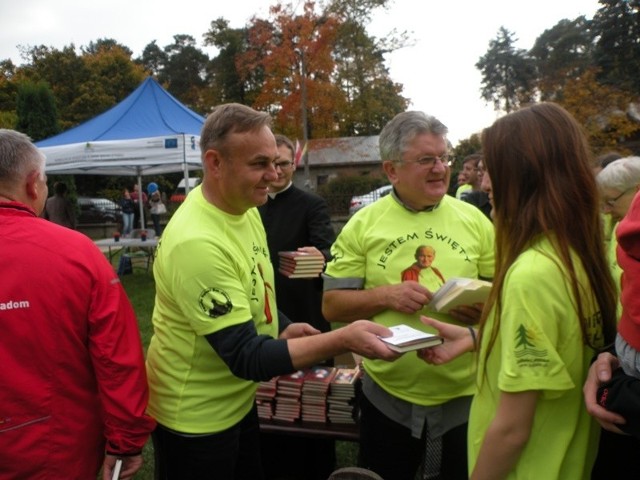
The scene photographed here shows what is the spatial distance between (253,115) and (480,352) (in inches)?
43.9

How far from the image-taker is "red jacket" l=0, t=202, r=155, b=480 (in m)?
1.75

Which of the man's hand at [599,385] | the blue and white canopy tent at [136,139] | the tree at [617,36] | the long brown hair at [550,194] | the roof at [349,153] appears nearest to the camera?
the man's hand at [599,385]

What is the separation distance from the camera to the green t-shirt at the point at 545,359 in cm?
134

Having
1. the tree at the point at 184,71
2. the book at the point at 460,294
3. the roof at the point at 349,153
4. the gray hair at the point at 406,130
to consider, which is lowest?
the book at the point at 460,294

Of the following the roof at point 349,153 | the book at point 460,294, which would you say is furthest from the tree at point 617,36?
the book at point 460,294

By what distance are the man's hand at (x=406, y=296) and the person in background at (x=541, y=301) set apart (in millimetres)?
566

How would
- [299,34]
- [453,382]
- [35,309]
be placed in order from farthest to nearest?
[299,34]
[453,382]
[35,309]

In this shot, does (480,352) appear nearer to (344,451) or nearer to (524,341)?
(524,341)

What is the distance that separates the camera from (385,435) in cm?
233

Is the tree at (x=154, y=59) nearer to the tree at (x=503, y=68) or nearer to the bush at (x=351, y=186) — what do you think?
the tree at (x=503, y=68)

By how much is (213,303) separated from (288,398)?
5.04 feet

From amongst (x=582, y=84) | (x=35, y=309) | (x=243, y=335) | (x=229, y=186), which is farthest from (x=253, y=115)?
(x=582, y=84)

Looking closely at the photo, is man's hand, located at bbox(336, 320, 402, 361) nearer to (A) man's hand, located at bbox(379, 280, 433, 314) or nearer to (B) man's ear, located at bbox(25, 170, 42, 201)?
(A) man's hand, located at bbox(379, 280, 433, 314)

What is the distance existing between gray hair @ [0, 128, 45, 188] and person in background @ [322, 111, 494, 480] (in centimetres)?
126
